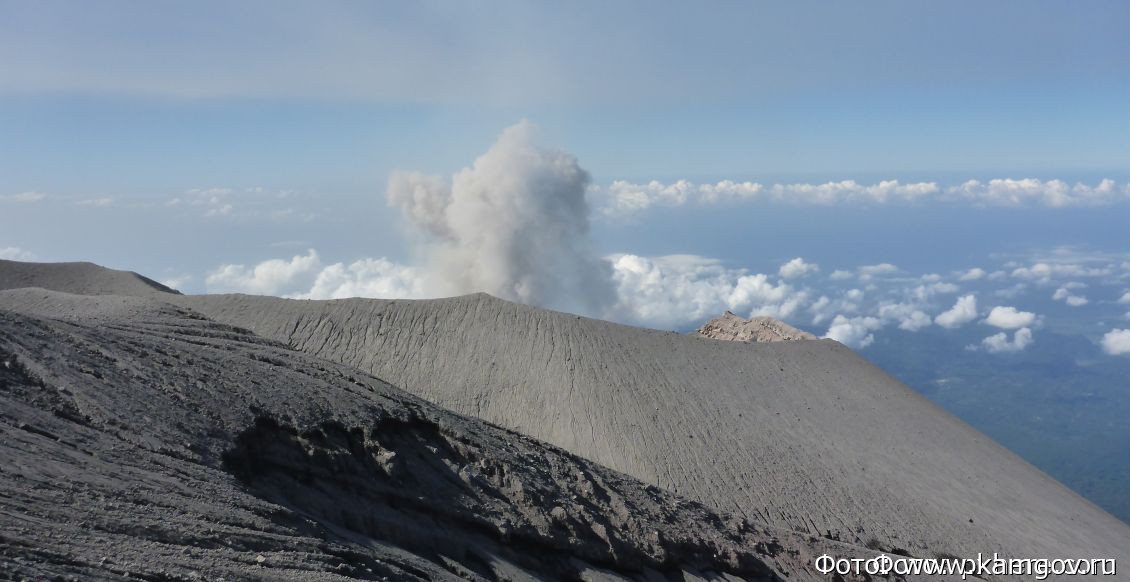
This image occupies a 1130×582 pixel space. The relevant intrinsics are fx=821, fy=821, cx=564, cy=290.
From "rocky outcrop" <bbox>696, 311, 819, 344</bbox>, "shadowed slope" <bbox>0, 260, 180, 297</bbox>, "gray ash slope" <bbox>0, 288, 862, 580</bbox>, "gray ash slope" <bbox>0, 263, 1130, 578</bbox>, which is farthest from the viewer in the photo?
"rocky outcrop" <bbox>696, 311, 819, 344</bbox>

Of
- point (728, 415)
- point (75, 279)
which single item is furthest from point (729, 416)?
point (75, 279)

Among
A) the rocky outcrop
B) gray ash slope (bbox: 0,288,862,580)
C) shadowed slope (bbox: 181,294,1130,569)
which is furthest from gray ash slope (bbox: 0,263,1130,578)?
gray ash slope (bbox: 0,288,862,580)

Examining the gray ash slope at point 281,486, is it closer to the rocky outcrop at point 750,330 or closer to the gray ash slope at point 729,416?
the gray ash slope at point 729,416

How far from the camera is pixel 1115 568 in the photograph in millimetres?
24906

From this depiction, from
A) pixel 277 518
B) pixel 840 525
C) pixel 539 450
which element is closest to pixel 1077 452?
pixel 840 525

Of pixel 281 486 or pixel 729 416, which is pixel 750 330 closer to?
pixel 729 416

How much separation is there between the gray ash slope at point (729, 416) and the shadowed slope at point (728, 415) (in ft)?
0.24

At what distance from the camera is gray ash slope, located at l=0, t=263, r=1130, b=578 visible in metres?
25.1

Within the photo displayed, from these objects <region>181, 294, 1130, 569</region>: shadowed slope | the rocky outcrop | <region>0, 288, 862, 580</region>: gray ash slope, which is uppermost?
the rocky outcrop

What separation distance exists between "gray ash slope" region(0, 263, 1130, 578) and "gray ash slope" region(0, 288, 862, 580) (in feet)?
20.3

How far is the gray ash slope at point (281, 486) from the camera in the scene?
875 cm

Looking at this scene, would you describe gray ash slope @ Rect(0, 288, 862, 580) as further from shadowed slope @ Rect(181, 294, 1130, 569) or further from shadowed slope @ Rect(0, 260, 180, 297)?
shadowed slope @ Rect(0, 260, 180, 297)

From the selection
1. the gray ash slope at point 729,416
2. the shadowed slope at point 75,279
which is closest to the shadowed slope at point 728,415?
the gray ash slope at point 729,416

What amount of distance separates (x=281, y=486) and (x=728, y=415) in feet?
68.2
